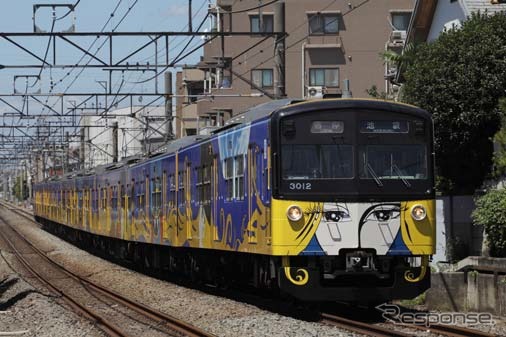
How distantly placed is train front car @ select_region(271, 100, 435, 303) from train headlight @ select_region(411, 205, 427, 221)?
0.04ft

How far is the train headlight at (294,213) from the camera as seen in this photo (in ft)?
38.8

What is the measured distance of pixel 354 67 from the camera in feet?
149

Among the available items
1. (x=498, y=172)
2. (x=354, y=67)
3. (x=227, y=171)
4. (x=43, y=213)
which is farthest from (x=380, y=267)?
(x=43, y=213)

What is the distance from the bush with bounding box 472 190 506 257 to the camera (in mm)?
16359

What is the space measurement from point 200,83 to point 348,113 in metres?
48.0

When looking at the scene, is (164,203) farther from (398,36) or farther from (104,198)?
(398,36)

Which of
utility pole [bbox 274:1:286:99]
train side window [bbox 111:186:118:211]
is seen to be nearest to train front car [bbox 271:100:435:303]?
utility pole [bbox 274:1:286:99]

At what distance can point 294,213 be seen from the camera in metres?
11.8

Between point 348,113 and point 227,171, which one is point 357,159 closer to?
point 348,113

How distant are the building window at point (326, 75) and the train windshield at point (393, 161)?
32.9 m

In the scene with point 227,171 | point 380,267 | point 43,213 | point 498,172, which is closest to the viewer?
point 380,267

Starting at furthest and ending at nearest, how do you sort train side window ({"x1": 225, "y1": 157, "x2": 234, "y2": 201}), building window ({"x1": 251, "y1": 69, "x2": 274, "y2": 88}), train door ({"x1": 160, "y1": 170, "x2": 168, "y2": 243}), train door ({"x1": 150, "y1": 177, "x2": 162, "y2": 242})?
building window ({"x1": 251, "y1": 69, "x2": 274, "y2": 88}) < train door ({"x1": 150, "y1": 177, "x2": 162, "y2": 242}) < train door ({"x1": 160, "y1": 170, "x2": 168, "y2": 243}) < train side window ({"x1": 225, "y1": 157, "x2": 234, "y2": 201})

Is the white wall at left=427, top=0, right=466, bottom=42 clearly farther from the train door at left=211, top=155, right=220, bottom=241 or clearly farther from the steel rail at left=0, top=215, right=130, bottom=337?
the steel rail at left=0, top=215, right=130, bottom=337

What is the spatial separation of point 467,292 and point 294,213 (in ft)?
11.3
